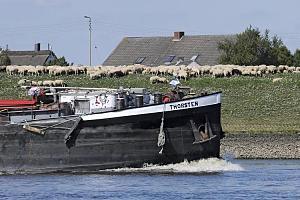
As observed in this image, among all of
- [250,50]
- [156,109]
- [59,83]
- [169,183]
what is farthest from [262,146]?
[250,50]

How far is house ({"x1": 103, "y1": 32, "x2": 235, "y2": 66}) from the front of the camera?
121438mm

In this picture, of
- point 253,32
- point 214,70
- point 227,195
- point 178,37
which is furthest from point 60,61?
point 227,195

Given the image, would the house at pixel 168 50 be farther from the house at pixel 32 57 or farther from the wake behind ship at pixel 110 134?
the wake behind ship at pixel 110 134

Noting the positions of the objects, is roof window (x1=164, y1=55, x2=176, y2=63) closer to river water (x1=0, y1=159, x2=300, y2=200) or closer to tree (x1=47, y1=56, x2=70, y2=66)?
tree (x1=47, y1=56, x2=70, y2=66)

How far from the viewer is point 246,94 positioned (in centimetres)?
8081

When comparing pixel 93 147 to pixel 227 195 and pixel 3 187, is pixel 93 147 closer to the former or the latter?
pixel 3 187

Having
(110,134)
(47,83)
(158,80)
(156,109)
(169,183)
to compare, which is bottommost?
(169,183)

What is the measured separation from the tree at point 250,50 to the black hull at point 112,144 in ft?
177

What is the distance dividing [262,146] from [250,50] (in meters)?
44.1

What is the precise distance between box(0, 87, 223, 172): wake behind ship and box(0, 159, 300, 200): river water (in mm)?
606

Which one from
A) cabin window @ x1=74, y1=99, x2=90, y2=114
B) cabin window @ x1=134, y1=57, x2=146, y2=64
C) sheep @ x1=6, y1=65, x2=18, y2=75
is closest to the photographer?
cabin window @ x1=74, y1=99, x2=90, y2=114

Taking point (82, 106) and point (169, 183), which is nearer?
point (169, 183)

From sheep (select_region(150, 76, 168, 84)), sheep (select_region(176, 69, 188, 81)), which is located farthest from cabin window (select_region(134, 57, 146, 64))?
sheep (select_region(150, 76, 168, 84))

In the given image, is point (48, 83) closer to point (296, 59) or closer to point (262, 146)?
point (262, 146)
